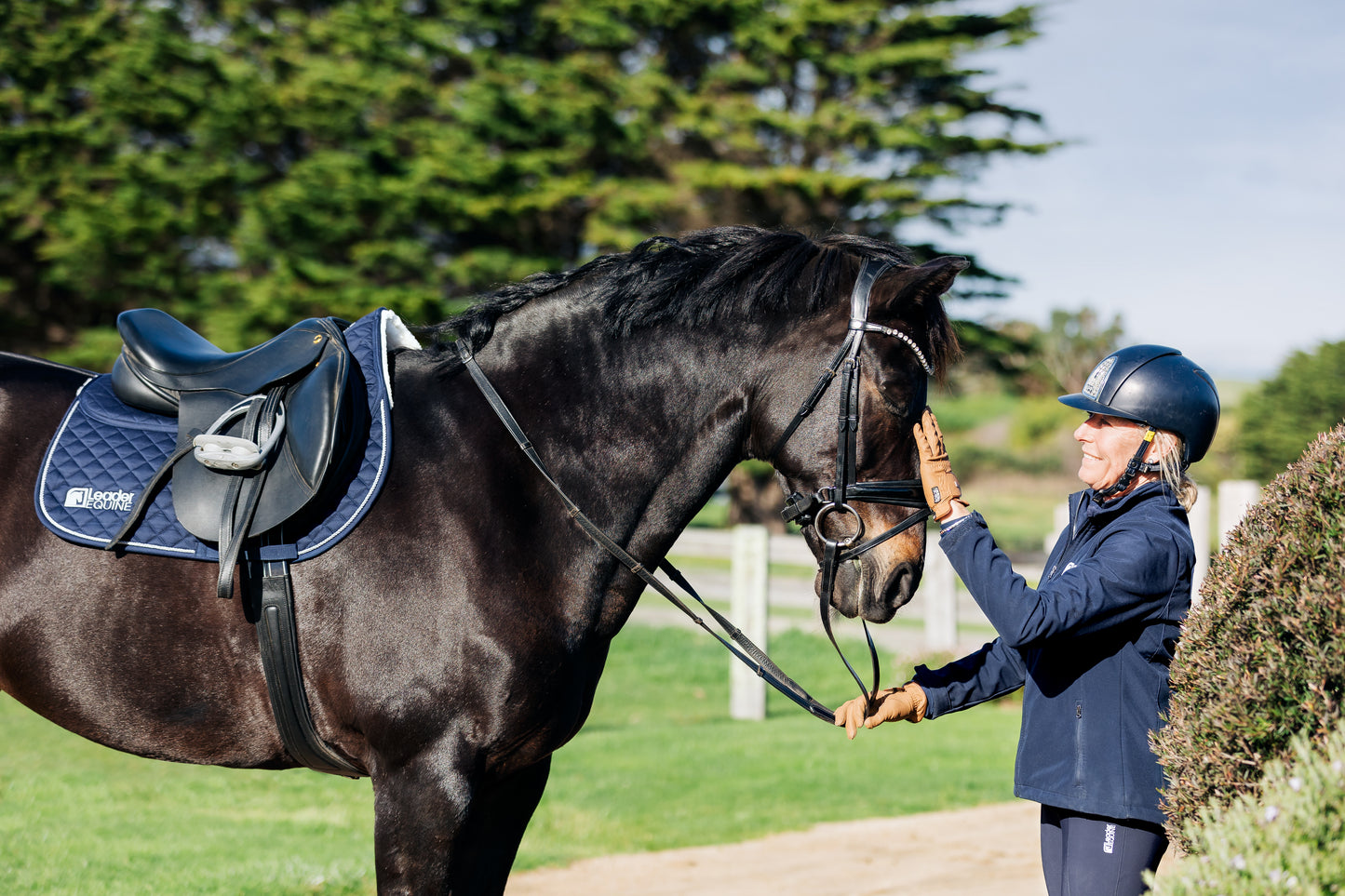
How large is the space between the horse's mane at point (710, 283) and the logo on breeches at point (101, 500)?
0.89m

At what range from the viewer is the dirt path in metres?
4.67

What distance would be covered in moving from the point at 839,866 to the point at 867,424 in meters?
3.16

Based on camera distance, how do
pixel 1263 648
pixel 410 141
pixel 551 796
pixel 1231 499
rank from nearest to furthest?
pixel 1263 648 → pixel 551 796 → pixel 1231 499 → pixel 410 141

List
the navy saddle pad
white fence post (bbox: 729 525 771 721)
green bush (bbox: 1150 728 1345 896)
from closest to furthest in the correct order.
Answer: green bush (bbox: 1150 728 1345 896) < the navy saddle pad < white fence post (bbox: 729 525 771 721)

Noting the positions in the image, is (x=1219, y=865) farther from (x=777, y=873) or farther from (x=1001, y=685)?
(x=777, y=873)

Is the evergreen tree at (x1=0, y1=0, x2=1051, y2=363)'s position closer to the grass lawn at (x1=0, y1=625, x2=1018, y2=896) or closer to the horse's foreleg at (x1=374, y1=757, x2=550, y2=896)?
the grass lawn at (x1=0, y1=625, x2=1018, y2=896)

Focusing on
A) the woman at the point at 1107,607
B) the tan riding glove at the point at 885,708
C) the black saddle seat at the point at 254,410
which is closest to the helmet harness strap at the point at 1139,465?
the woman at the point at 1107,607

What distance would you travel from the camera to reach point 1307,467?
91.6 inches

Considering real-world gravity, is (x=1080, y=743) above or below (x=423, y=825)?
above

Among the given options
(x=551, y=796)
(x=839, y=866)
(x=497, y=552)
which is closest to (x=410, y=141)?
(x=551, y=796)

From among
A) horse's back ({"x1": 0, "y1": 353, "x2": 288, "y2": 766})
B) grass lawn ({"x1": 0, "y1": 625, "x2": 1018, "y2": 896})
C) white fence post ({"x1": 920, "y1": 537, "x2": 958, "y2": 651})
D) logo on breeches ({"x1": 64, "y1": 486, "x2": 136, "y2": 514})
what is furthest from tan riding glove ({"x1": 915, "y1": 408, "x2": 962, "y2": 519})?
white fence post ({"x1": 920, "y1": 537, "x2": 958, "y2": 651})

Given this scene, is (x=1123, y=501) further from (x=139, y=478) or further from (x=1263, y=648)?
(x=139, y=478)

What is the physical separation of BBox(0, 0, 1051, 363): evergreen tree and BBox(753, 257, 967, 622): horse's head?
17294 millimetres

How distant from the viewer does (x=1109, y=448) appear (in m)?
2.72
